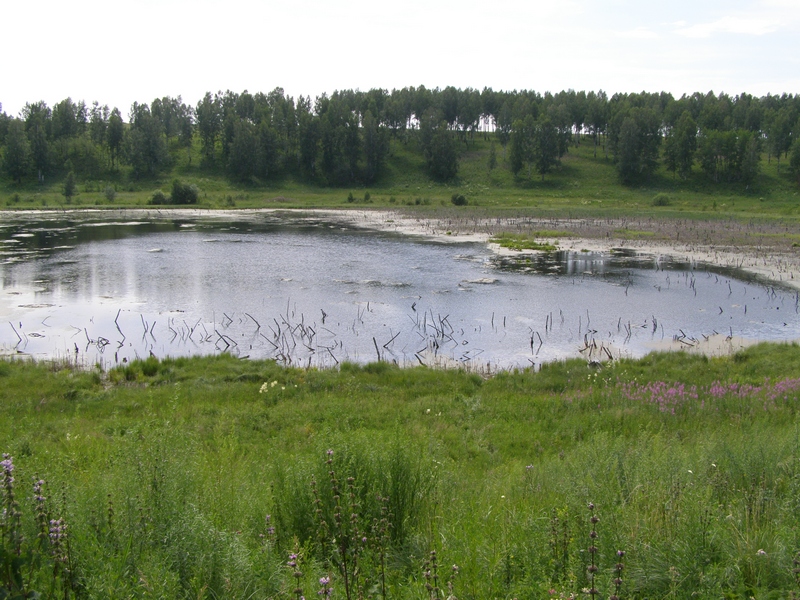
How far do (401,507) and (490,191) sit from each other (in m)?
91.2

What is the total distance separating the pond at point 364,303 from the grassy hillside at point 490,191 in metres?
37.0

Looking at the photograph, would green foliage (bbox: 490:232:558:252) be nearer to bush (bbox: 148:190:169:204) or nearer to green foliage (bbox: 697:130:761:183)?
bush (bbox: 148:190:169:204)

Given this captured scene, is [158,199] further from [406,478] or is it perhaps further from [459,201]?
[406,478]

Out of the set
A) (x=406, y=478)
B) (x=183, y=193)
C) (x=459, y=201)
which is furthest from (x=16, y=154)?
(x=406, y=478)

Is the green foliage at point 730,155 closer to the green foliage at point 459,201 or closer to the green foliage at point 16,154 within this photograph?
the green foliage at point 459,201

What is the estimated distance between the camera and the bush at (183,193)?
256 feet

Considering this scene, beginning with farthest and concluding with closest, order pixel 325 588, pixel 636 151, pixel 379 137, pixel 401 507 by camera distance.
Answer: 1. pixel 379 137
2. pixel 636 151
3. pixel 401 507
4. pixel 325 588

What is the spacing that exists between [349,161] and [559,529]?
104987mm

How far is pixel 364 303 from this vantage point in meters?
23.2

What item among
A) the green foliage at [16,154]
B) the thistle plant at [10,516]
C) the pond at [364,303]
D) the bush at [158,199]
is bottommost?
the pond at [364,303]

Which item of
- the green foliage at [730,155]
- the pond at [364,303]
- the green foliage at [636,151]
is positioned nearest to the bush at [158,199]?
the pond at [364,303]

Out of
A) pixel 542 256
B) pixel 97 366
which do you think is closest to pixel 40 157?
pixel 542 256

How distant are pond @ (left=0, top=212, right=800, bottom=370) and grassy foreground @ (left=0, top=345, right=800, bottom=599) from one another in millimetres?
5745

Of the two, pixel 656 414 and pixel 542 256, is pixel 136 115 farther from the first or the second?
pixel 656 414
